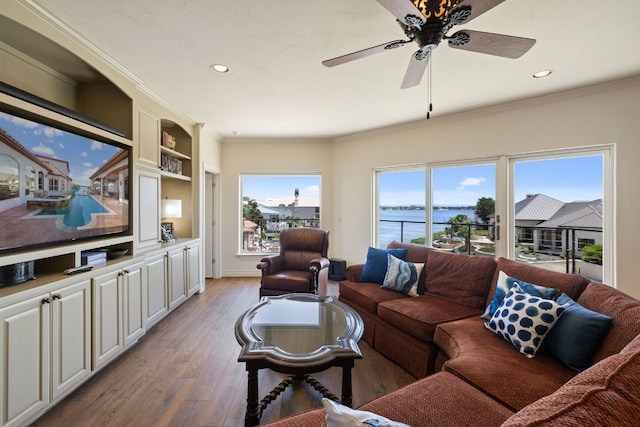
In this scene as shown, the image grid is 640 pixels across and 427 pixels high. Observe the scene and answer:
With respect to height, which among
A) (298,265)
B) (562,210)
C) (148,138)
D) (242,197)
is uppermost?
(148,138)

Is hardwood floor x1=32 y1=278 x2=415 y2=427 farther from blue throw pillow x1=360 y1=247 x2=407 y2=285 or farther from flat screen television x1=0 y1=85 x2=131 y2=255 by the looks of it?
flat screen television x1=0 y1=85 x2=131 y2=255

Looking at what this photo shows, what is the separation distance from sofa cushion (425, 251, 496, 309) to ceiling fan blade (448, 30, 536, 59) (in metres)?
1.65

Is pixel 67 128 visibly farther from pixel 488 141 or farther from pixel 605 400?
pixel 488 141

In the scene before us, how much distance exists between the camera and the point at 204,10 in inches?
66.6

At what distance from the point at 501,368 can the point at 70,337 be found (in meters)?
2.70

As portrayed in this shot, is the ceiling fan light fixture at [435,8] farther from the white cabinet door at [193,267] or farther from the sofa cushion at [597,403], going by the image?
the white cabinet door at [193,267]

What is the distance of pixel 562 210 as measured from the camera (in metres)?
3.07

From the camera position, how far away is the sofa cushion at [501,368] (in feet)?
4.14

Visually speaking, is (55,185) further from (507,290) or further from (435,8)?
(507,290)

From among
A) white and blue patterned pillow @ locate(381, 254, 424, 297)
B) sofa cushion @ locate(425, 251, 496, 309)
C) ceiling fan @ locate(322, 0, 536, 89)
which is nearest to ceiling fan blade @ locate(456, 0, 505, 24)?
ceiling fan @ locate(322, 0, 536, 89)

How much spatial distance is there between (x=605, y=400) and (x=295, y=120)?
3822 millimetres

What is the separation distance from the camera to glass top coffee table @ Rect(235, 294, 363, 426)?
1498 mm

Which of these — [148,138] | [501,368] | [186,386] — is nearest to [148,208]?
[148,138]

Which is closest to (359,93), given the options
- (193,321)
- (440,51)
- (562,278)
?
(440,51)
